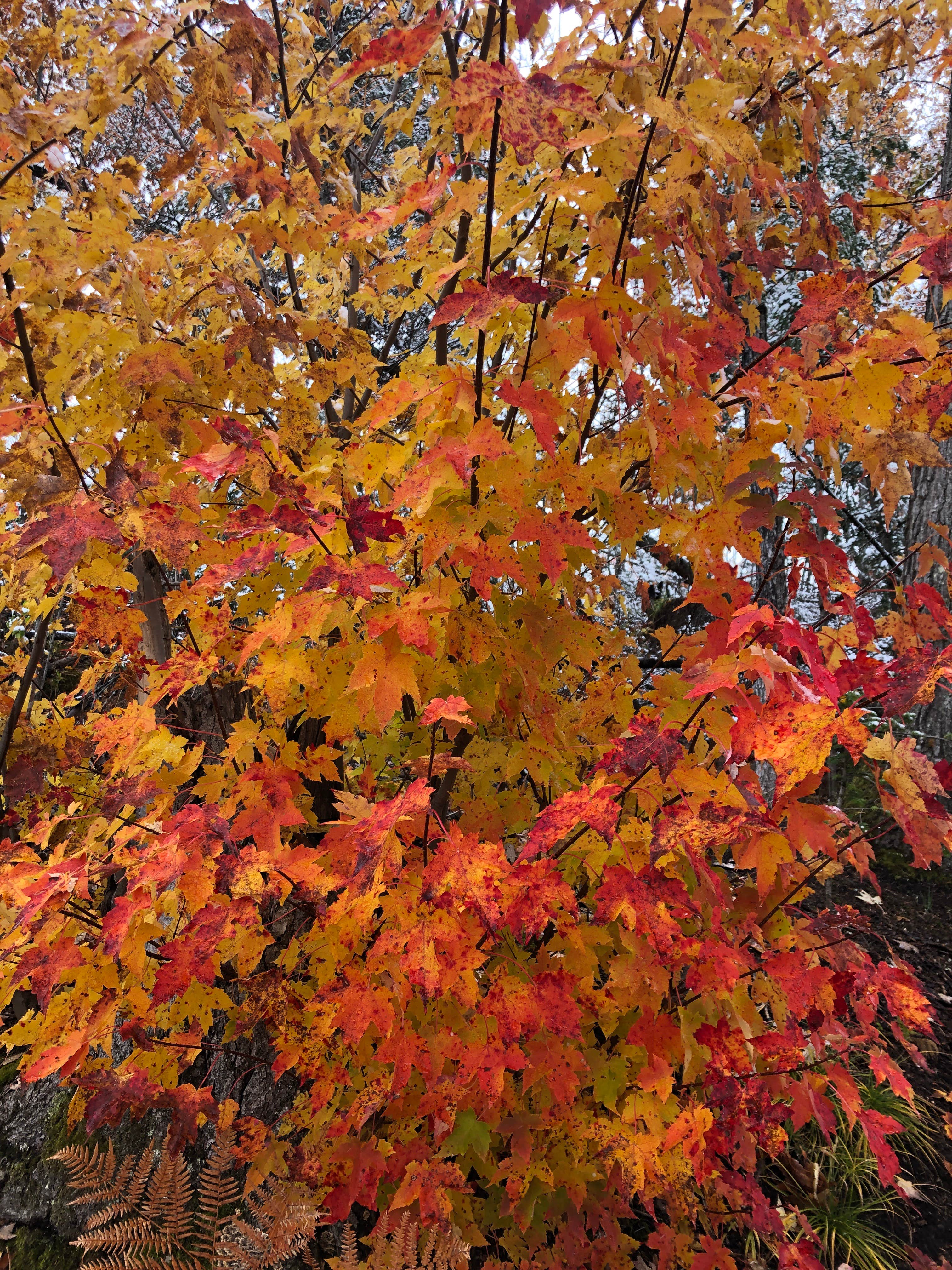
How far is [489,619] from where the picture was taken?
1.48 metres

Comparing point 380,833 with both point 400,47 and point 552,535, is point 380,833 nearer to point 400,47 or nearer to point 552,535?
point 552,535

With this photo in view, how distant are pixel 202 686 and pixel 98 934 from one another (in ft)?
3.50

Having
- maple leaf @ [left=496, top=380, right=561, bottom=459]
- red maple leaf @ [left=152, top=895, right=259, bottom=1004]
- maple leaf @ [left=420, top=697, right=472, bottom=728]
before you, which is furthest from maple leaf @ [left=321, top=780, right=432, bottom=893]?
maple leaf @ [left=496, top=380, right=561, bottom=459]

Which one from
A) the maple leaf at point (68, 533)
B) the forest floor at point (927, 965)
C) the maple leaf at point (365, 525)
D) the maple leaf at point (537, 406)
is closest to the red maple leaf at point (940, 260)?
the maple leaf at point (537, 406)

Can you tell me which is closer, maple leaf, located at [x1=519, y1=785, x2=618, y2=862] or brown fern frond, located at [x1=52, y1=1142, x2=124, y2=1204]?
maple leaf, located at [x1=519, y1=785, x2=618, y2=862]

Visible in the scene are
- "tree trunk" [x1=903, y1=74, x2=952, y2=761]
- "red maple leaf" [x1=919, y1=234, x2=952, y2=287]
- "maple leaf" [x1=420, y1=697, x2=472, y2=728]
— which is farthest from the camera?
"tree trunk" [x1=903, y1=74, x2=952, y2=761]

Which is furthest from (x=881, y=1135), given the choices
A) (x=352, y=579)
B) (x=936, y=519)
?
(x=936, y=519)

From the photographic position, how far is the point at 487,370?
2.21 m

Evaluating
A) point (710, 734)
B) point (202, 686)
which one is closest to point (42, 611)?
point (202, 686)

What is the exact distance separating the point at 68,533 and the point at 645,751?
1052mm

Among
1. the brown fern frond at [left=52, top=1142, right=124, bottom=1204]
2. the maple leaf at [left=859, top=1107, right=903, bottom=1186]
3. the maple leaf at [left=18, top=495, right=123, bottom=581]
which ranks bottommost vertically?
the brown fern frond at [left=52, top=1142, right=124, bottom=1204]

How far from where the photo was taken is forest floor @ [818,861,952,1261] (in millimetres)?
2520

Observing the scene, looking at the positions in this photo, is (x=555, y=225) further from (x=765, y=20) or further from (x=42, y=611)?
(x=42, y=611)

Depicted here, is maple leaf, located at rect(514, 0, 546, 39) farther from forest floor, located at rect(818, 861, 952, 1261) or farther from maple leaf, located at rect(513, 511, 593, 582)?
forest floor, located at rect(818, 861, 952, 1261)
